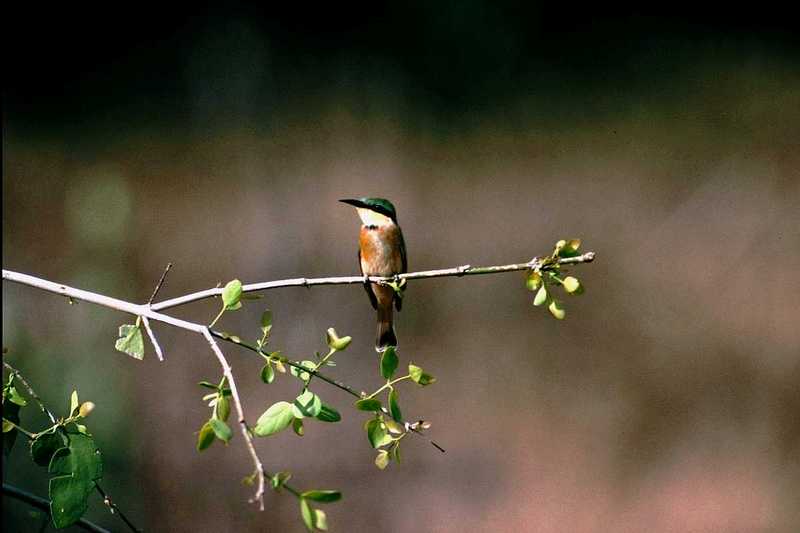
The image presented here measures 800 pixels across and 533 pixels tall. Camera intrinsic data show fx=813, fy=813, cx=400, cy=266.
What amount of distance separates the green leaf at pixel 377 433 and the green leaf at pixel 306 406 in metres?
0.06

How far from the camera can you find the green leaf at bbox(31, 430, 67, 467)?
0.62m

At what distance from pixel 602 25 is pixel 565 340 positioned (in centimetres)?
76

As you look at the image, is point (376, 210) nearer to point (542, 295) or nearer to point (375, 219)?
point (375, 219)

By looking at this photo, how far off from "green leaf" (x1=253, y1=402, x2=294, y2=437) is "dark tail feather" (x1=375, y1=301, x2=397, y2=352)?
3.13 ft

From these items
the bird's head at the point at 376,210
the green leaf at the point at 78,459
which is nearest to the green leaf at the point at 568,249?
the green leaf at the point at 78,459

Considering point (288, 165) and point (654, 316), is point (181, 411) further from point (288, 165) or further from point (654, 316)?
point (654, 316)

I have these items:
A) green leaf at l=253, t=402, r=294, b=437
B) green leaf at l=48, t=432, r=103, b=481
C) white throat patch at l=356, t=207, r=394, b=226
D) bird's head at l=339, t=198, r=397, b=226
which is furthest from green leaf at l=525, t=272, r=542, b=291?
white throat patch at l=356, t=207, r=394, b=226

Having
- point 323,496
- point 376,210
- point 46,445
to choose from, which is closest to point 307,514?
point 323,496

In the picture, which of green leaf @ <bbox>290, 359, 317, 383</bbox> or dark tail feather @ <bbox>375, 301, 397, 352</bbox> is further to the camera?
dark tail feather @ <bbox>375, 301, 397, 352</bbox>

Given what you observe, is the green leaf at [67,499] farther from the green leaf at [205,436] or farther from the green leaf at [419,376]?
the green leaf at [419,376]

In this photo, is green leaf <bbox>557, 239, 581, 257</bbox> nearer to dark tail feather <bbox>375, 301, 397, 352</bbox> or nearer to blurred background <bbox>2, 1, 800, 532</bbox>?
dark tail feather <bbox>375, 301, 397, 352</bbox>

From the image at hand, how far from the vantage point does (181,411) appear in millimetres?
2061

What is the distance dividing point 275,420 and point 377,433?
9 centimetres

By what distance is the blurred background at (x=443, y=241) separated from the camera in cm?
195
